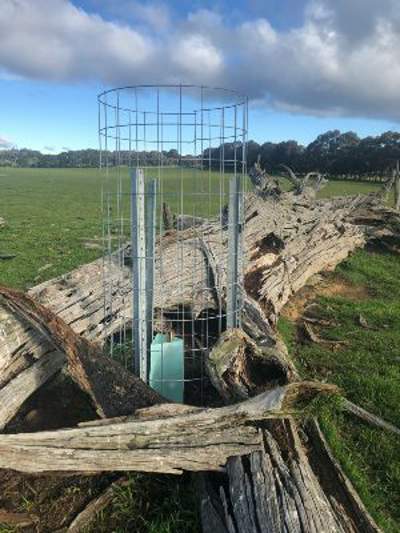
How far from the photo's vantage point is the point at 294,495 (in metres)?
3.66

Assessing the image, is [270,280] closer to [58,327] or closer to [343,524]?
[58,327]

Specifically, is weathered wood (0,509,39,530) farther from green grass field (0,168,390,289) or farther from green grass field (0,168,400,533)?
green grass field (0,168,390,289)

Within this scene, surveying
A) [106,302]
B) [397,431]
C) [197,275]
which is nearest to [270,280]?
[197,275]

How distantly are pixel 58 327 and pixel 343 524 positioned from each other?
2.76 m

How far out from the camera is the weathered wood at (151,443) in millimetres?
3939

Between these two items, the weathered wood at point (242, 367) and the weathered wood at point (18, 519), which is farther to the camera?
the weathered wood at point (242, 367)

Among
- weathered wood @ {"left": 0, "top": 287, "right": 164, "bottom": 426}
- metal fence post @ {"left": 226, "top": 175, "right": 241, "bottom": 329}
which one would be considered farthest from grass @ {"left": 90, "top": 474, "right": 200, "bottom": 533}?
metal fence post @ {"left": 226, "top": 175, "right": 241, "bottom": 329}

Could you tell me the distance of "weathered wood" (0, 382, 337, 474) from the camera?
12.9 ft

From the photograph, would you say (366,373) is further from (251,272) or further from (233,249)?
(251,272)

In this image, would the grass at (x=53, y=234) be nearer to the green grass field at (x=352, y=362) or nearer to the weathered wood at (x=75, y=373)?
the green grass field at (x=352, y=362)

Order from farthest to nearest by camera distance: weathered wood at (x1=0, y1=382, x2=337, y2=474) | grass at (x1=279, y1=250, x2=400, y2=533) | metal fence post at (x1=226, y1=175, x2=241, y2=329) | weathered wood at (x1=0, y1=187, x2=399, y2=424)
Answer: metal fence post at (x1=226, y1=175, x2=241, y2=329), weathered wood at (x1=0, y1=187, x2=399, y2=424), grass at (x1=279, y1=250, x2=400, y2=533), weathered wood at (x1=0, y1=382, x2=337, y2=474)

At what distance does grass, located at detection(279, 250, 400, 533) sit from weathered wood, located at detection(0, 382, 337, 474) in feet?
4.30

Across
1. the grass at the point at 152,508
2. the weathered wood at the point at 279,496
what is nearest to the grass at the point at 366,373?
the weathered wood at the point at 279,496

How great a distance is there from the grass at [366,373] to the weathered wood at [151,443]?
51.6 inches
